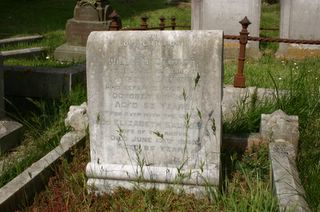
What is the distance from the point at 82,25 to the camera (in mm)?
10023

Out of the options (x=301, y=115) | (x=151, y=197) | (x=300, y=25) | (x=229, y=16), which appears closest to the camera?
(x=151, y=197)

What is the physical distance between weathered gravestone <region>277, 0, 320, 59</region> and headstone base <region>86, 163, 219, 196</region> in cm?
688

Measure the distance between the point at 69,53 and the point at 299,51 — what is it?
4.71 metres

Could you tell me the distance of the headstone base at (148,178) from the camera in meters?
3.36

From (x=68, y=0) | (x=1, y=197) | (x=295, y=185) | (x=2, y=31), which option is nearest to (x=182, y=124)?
(x=295, y=185)

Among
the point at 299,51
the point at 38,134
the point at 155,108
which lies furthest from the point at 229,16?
the point at 155,108

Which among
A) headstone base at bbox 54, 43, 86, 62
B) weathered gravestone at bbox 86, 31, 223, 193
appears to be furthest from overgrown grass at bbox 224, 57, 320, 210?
headstone base at bbox 54, 43, 86, 62

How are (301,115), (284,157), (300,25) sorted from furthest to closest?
1. (300,25)
2. (301,115)
3. (284,157)

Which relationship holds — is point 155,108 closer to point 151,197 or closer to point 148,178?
point 148,178

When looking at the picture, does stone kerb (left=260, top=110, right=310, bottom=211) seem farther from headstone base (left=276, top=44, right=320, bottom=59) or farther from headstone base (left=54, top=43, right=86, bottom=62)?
headstone base (left=54, top=43, right=86, bottom=62)

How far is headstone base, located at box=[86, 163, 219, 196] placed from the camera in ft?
11.0

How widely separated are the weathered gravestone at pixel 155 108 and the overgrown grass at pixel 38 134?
0.74 m

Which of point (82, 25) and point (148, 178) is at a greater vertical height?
point (82, 25)

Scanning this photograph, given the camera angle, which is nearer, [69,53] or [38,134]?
[38,134]
